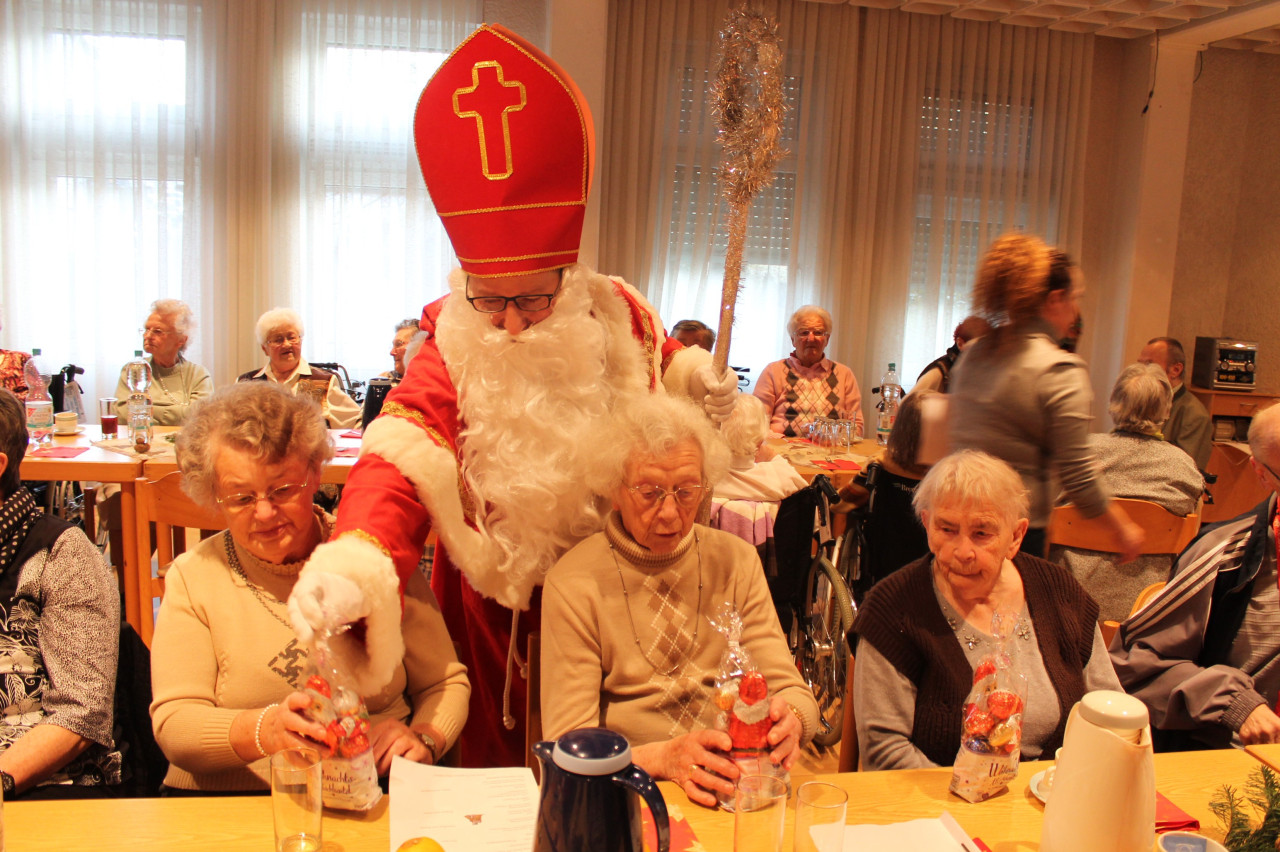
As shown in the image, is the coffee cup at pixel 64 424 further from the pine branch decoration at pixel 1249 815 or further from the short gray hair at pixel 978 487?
the pine branch decoration at pixel 1249 815

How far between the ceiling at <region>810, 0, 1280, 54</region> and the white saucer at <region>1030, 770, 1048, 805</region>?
5.87 metres

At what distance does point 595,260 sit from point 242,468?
471cm

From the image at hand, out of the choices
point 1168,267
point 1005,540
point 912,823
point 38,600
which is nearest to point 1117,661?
point 1005,540

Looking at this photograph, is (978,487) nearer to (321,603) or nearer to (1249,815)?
(1249,815)

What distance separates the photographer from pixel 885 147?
6605 mm

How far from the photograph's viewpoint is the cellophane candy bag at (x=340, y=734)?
4.02 ft

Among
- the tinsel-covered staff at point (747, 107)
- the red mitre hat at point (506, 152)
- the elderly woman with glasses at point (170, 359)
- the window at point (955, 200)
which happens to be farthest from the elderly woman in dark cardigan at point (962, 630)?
the window at point (955, 200)

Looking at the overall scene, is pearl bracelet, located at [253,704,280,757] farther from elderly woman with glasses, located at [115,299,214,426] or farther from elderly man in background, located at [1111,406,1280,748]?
elderly woman with glasses, located at [115,299,214,426]

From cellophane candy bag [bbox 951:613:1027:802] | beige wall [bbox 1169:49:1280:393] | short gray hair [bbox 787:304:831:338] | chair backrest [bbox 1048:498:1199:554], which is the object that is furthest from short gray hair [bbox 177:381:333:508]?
beige wall [bbox 1169:49:1280:393]

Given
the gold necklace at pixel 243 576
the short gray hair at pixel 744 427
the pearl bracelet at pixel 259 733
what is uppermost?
the short gray hair at pixel 744 427

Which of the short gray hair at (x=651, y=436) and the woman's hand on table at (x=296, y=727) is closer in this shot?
the woman's hand on table at (x=296, y=727)

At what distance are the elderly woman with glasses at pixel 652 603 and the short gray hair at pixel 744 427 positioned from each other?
205 mm

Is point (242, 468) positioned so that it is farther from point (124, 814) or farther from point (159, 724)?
point (124, 814)

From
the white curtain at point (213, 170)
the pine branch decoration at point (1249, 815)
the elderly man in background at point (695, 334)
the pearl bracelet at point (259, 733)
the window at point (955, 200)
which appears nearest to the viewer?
the pine branch decoration at point (1249, 815)
